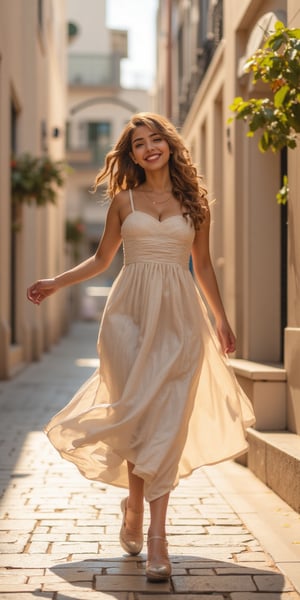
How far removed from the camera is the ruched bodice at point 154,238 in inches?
175

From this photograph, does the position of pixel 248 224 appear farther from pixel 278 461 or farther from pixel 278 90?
pixel 278 461

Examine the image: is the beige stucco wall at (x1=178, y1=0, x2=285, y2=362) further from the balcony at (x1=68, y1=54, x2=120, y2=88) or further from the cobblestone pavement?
the balcony at (x1=68, y1=54, x2=120, y2=88)

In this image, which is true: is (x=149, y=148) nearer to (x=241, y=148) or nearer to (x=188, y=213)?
(x=188, y=213)

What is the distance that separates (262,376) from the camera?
6.64 metres

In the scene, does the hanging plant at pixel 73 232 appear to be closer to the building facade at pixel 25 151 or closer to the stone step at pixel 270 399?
the building facade at pixel 25 151

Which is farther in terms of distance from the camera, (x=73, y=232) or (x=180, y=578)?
(x=73, y=232)

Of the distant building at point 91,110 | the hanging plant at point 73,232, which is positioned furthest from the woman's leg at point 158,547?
the distant building at point 91,110

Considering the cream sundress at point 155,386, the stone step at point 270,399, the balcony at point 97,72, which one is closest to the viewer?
the cream sundress at point 155,386

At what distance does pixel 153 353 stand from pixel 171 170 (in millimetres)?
882

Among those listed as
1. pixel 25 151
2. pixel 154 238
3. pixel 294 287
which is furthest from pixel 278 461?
pixel 25 151

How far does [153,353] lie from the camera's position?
4387 mm

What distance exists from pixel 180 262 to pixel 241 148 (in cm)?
450

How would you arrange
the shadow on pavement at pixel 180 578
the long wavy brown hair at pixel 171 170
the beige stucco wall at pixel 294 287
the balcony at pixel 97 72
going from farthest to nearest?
the balcony at pixel 97 72, the beige stucco wall at pixel 294 287, the long wavy brown hair at pixel 171 170, the shadow on pavement at pixel 180 578

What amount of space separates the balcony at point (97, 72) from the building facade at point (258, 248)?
1290 inches
